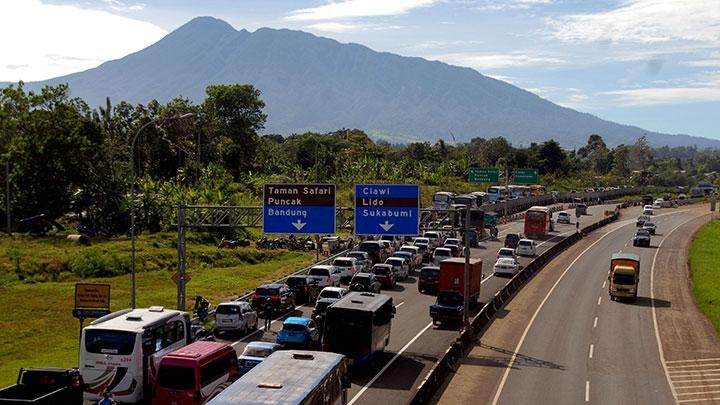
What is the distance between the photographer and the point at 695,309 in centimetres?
4878

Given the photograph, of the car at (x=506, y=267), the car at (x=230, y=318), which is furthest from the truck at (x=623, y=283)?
the car at (x=230, y=318)

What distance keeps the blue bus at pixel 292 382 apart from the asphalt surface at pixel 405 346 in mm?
5312

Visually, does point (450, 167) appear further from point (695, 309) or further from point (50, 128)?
point (695, 309)

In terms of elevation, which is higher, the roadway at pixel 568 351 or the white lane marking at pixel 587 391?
the white lane marking at pixel 587 391

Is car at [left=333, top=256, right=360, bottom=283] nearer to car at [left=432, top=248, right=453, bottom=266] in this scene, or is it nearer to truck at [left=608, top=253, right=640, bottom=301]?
car at [left=432, top=248, right=453, bottom=266]

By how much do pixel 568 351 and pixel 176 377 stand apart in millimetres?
20343

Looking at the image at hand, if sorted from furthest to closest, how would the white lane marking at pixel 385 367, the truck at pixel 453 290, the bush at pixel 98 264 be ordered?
the bush at pixel 98 264 < the truck at pixel 453 290 < the white lane marking at pixel 385 367

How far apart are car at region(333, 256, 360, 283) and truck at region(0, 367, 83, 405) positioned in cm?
3084

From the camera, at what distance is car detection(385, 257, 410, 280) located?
5588cm

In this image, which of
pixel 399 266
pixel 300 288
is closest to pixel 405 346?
pixel 300 288

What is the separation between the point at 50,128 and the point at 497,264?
4555 centimetres

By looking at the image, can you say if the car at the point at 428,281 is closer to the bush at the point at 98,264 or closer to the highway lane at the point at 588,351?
the highway lane at the point at 588,351

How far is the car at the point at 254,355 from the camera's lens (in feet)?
92.8

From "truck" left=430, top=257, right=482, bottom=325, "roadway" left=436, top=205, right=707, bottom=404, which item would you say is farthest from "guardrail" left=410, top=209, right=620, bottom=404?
"truck" left=430, top=257, right=482, bottom=325
